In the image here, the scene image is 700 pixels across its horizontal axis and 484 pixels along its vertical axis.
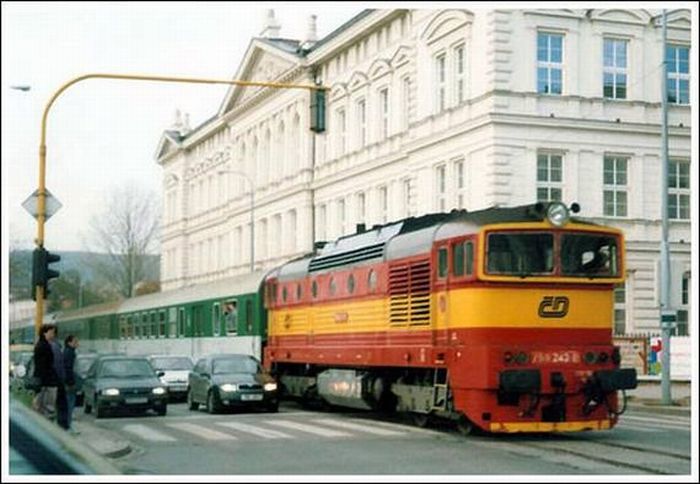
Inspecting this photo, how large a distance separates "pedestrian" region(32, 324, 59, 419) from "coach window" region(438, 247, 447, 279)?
6233 mm

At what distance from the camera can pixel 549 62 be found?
150ft

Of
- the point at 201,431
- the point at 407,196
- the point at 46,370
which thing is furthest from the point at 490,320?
the point at 407,196

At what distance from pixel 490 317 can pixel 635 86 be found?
30177 mm

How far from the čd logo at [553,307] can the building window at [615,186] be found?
88.7 feet

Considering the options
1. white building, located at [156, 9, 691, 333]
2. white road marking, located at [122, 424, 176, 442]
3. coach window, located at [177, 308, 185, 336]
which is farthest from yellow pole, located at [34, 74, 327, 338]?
coach window, located at [177, 308, 185, 336]

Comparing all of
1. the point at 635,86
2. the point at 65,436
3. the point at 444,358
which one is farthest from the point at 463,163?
the point at 65,436

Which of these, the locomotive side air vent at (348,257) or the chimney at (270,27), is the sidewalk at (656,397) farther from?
the chimney at (270,27)

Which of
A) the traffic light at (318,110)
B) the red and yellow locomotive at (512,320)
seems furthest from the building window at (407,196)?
the traffic light at (318,110)

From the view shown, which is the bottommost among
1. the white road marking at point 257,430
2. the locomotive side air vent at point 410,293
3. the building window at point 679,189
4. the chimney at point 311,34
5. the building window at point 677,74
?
the white road marking at point 257,430

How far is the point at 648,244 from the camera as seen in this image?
45.0 m

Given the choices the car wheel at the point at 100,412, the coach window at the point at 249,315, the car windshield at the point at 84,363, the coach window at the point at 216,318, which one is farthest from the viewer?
the coach window at the point at 216,318

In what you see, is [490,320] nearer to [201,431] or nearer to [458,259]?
[458,259]

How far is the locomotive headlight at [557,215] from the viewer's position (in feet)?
63.0

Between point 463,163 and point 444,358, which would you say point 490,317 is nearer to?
point 444,358
